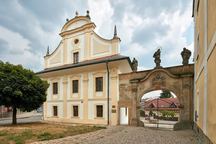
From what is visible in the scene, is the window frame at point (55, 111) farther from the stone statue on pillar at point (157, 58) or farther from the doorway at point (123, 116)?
the stone statue on pillar at point (157, 58)

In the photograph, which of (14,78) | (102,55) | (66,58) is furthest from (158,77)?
(14,78)

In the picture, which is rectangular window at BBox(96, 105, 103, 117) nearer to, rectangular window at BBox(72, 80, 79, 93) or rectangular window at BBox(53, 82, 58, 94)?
rectangular window at BBox(72, 80, 79, 93)

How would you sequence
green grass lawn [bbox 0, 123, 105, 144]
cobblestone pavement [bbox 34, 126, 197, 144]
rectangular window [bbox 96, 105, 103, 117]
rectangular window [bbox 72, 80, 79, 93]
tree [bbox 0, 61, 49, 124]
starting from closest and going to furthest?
cobblestone pavement [bbox 34, 126, 197, 144]
green grass lawn [bbox 0, 123, 105, 144]
tree [bbox 0, 61, 49, 124]
rectangular window [bbox 96, 105, 103, 117]
rectangular window [bbox 72, 80, 79, 93]

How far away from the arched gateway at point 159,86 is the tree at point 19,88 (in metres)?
8.65

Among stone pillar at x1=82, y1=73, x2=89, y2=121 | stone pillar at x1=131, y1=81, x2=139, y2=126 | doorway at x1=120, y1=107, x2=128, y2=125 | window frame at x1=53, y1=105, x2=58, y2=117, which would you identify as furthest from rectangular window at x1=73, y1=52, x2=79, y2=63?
stone pillar at x1=131, y1=81, x2=139, y2=126

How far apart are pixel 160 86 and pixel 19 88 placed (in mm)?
13319

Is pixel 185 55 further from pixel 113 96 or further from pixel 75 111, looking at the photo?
pixel 75 111

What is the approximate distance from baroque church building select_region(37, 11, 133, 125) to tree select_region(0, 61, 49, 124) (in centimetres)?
331

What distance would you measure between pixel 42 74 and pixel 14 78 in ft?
19.9

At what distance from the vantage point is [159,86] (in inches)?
617

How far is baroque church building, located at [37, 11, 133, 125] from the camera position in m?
18.2

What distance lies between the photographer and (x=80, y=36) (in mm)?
21656

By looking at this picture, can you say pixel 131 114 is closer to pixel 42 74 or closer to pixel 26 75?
pixel 26 75

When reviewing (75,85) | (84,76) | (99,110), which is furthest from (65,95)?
(99,110)
